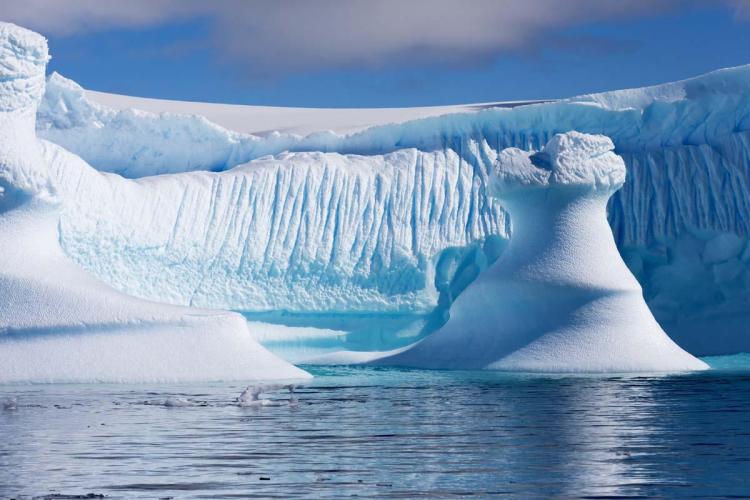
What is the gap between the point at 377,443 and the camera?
769cm

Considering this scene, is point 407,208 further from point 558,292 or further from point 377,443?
point 377,443

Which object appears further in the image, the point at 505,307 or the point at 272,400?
the point at 505,307

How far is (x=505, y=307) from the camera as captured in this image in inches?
797

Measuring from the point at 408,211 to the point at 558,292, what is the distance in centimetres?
638

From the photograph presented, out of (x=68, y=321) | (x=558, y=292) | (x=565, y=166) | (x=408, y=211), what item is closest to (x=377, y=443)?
(x=68, y=321)

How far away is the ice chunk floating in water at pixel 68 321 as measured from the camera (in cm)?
1500

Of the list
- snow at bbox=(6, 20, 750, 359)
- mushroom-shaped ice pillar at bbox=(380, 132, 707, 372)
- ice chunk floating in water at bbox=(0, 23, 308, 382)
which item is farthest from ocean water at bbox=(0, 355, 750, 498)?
snow at bbox=(6, 20, 750, 359)

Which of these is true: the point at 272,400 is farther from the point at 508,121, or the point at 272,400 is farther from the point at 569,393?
the point at 508,121

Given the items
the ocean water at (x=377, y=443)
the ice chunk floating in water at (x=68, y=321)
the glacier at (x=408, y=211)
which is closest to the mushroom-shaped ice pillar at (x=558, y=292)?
the glacier at (x=408, y=211)

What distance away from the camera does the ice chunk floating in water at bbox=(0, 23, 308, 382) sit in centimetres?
1500

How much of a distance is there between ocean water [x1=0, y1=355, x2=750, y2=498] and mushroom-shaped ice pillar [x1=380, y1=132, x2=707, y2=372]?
18.1 ft

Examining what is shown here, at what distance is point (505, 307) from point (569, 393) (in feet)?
23.7

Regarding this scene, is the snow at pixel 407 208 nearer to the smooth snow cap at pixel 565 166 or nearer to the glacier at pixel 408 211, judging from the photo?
the glacier at pixel 408 211

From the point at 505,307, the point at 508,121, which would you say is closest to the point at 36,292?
the point at 505,307
